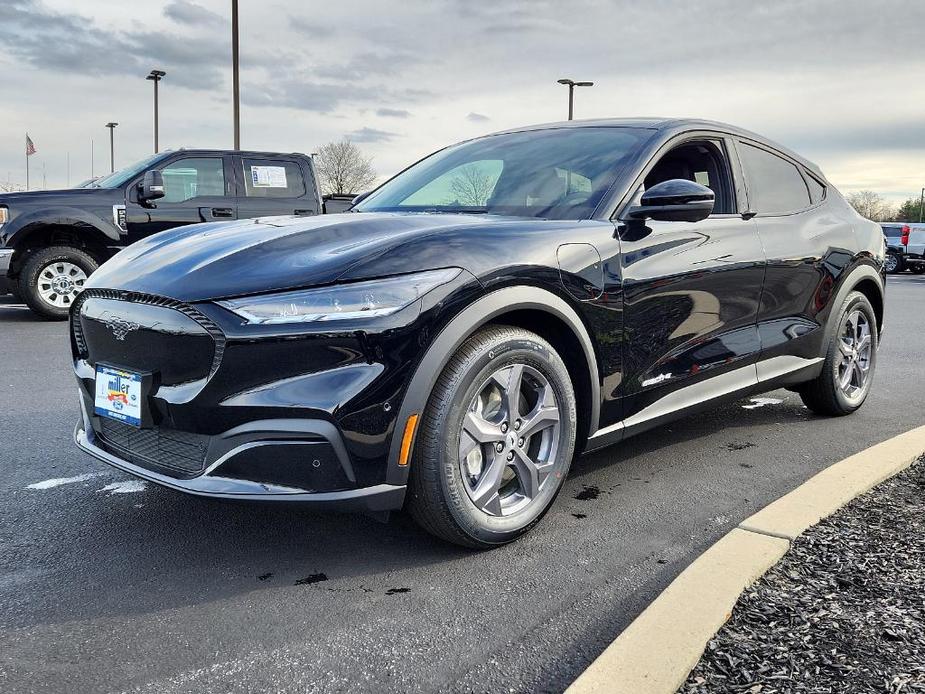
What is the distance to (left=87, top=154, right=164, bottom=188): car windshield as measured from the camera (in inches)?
383

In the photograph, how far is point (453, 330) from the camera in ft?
8.82

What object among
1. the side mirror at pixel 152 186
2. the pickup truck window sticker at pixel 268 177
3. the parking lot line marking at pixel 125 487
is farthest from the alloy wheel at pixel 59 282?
the parking lot line marking at pixel 125 487

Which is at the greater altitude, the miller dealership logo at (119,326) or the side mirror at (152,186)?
the side mirror at (152,186)

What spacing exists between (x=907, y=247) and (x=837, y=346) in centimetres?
2415

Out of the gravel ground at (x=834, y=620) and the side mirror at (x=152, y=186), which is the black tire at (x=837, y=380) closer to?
the gravel ground at (x=834, y=620)

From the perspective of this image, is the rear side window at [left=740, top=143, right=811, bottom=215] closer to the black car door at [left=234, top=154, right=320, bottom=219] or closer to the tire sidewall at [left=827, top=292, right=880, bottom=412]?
the tire sidewall at [left=827, top=292, right=880, bottom=412]

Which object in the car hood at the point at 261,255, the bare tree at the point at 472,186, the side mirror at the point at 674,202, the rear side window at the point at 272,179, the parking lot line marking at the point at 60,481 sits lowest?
the parking lot line marking at the point at 60,481

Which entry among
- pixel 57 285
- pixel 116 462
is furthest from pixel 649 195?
pixel 57 285

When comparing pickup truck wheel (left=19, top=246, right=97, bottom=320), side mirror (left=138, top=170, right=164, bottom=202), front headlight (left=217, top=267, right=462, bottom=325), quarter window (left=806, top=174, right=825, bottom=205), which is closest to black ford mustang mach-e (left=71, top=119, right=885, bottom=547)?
front headlight (left=217, top=267, right=462, bottom=325)

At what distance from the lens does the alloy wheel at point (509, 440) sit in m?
2.87

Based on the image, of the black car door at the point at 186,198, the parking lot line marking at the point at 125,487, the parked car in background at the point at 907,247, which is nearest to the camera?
the parking lot line marking at the point at 125,487

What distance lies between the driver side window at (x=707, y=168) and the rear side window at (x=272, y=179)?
7084mm

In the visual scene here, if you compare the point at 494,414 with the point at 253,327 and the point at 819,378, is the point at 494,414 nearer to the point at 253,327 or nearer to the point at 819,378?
the point at 253,327

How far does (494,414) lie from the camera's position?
2.95 m
